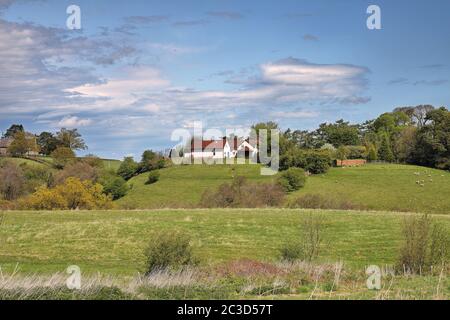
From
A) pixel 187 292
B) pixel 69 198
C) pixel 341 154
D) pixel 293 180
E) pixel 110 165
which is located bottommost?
pixel 69 198

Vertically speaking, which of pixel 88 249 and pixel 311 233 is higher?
pixel 311 233

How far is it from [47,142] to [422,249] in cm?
10986

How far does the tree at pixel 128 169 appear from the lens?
Answer: 301 feet

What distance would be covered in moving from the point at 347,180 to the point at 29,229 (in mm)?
55395

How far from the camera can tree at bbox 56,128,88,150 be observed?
11031 centimetres

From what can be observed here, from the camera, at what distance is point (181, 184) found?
8194 cm

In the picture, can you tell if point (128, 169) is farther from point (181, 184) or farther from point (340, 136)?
Result: point (340, 136)

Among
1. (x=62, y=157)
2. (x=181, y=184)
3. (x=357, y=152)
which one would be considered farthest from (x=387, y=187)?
(x=62, y=157)

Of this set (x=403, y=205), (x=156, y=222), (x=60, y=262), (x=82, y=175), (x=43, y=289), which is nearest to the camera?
(x=43, y=289)

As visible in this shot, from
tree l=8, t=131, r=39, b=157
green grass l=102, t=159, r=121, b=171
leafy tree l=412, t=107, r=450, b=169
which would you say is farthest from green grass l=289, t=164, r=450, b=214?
tree l=8, t=131, r=39, b=157

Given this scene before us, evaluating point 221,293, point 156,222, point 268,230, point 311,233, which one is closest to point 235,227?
point 268,230

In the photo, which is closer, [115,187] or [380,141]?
[115,187]
